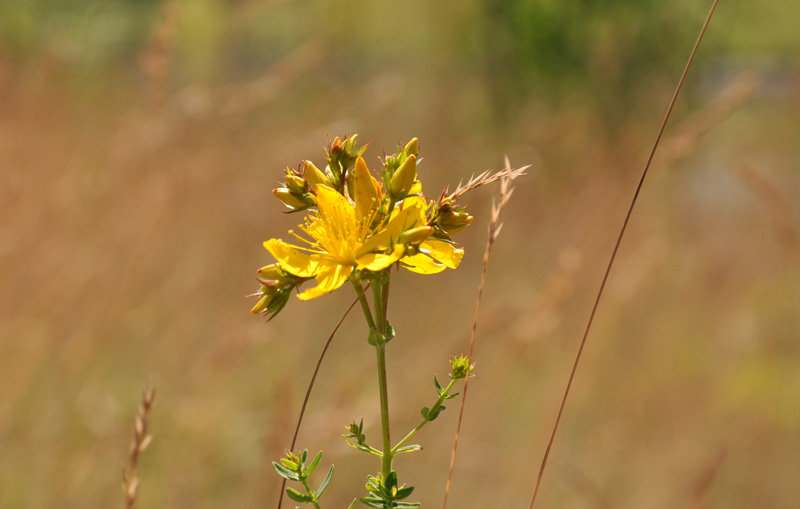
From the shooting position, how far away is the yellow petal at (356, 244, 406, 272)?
817mm

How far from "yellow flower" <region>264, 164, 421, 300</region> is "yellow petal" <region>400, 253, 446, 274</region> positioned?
0.11 feet

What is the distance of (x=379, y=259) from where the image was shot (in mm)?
872

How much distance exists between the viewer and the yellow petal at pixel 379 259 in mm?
817

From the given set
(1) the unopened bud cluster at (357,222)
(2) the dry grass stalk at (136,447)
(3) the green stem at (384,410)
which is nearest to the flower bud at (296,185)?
(1) the unopened bud cluster at (357,222)

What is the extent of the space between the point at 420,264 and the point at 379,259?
9cm

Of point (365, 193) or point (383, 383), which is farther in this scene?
point (365, 193)

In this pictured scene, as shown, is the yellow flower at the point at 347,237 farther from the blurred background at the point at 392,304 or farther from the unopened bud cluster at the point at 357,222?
the blurred background at the point at 392,304

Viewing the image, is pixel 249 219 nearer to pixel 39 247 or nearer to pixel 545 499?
pixel 39 247

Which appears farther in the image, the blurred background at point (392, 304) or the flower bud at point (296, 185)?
the blurred background at point (392, 304)

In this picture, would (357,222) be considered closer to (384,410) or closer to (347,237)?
(347,237)

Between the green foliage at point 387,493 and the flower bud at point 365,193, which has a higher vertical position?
the flower bud at point 365,193

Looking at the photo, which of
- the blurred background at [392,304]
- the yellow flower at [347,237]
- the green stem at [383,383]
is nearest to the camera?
the green stem at [383,383]

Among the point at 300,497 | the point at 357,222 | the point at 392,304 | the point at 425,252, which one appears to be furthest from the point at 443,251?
the point at 392,304

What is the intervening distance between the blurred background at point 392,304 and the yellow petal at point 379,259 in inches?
25.4
